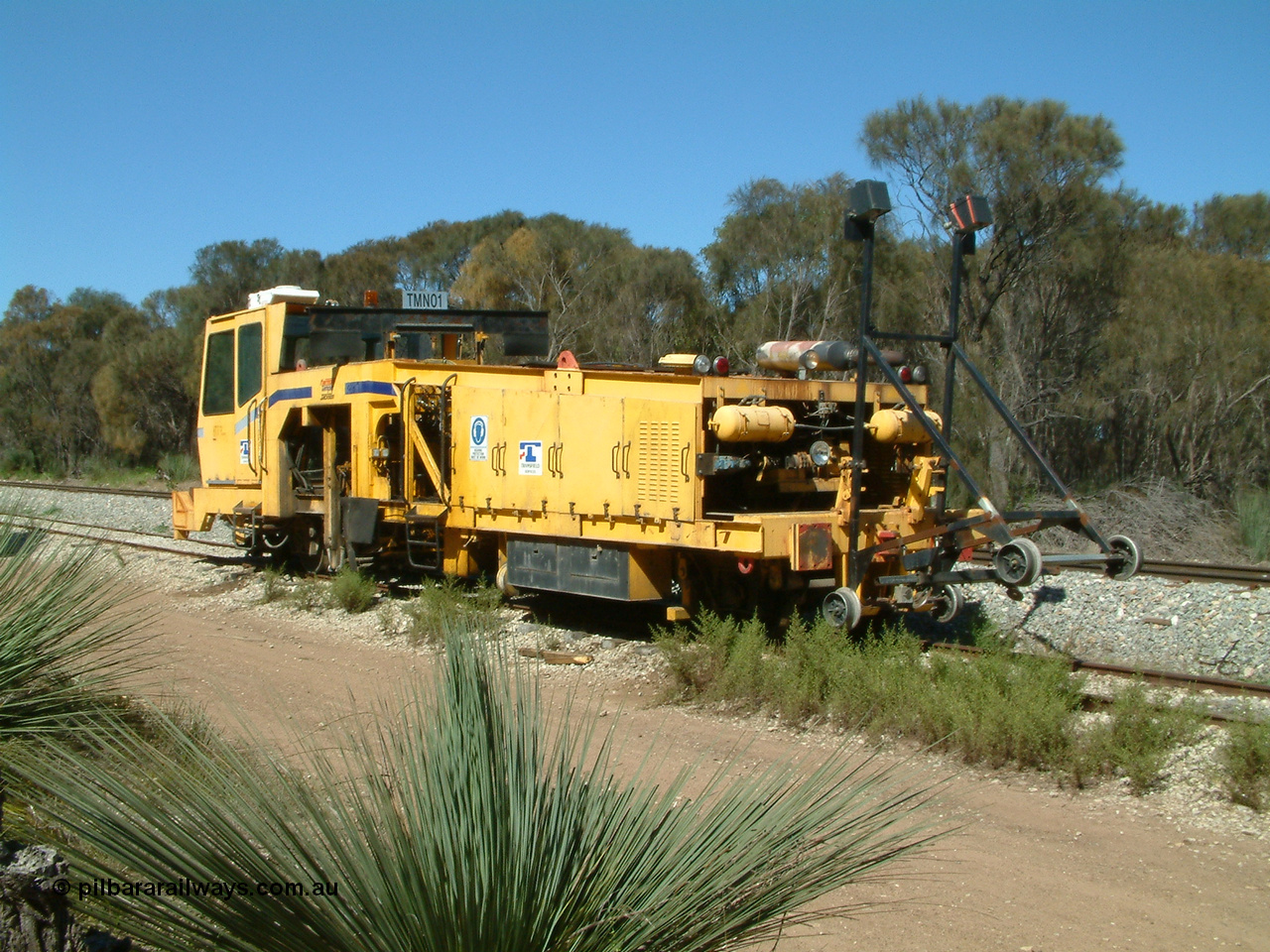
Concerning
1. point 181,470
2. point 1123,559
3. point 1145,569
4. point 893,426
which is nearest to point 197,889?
point 1123,559

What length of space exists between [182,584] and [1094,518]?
12460 millimetres

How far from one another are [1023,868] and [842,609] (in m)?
3.44

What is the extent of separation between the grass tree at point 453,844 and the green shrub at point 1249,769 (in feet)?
12.2

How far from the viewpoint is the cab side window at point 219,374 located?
13.7 meters

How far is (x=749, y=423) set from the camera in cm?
819

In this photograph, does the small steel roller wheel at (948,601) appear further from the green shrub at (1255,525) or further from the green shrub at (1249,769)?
the green shrub at (1255,525)

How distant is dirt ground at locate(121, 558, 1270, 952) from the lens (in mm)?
4246

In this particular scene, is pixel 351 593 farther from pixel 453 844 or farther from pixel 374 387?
pixel 453 844

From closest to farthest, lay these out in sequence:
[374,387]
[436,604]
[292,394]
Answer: [436,604] → [374,387] → [292,394]

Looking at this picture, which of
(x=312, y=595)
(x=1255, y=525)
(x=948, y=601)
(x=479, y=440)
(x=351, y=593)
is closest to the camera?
(x=948, y=601)

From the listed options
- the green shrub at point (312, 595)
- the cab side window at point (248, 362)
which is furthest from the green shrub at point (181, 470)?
the green shrub at point (312, 595)

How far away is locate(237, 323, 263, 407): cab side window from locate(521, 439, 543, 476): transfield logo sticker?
490 centimetres

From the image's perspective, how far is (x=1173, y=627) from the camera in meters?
9.51

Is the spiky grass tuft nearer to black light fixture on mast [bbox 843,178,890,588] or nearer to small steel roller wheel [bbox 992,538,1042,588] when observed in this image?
black light fixture on mast [bbox 843,178,890,588]
